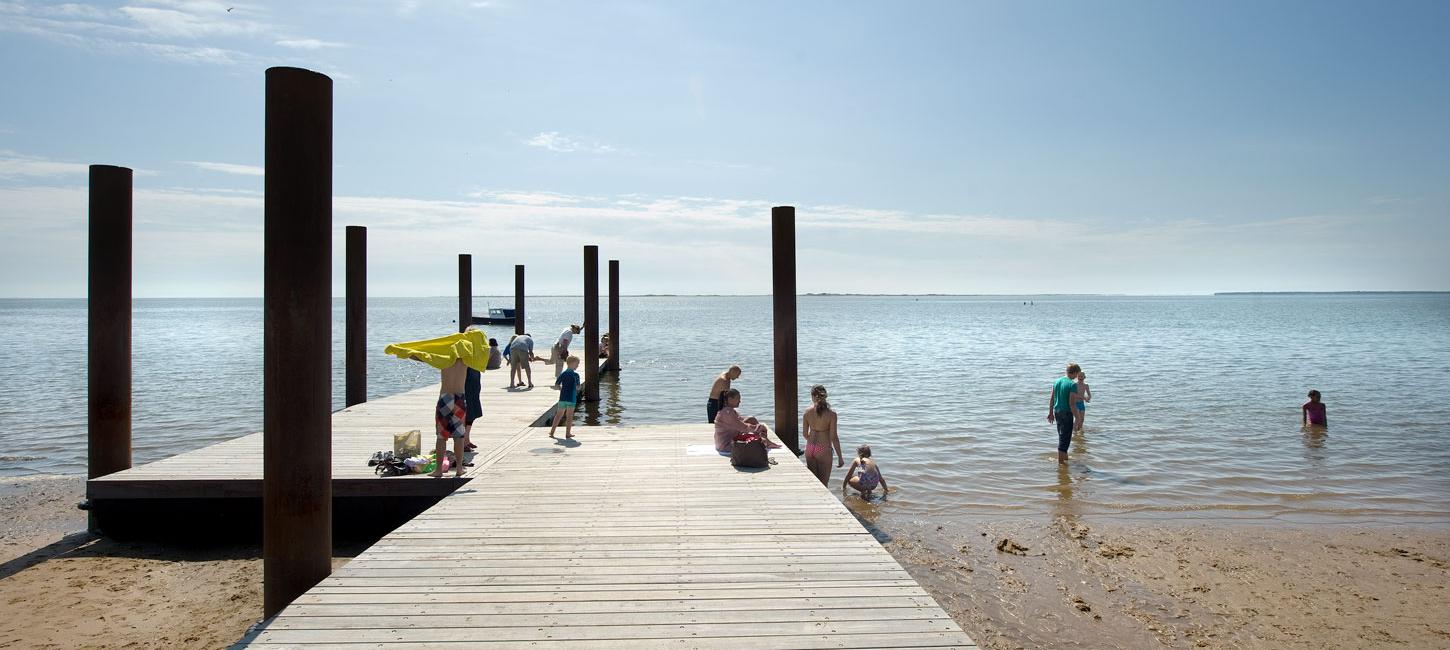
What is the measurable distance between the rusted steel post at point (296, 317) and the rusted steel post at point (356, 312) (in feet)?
28.2

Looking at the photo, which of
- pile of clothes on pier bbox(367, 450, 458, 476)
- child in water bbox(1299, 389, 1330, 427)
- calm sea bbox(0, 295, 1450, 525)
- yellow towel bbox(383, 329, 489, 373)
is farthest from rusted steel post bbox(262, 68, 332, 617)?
child in water bbox(1299, 389, 1330, 427)

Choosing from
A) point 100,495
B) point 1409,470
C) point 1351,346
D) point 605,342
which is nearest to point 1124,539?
point 1409,470

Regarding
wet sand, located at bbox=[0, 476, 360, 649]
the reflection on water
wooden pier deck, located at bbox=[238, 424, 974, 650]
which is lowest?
wet sand, located at bbox=[0, 476, 360, 649]

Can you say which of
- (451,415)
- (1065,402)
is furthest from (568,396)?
(1065,402)

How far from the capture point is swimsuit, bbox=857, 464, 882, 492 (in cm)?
1094

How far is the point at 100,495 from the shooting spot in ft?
26.9

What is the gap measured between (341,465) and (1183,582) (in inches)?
337

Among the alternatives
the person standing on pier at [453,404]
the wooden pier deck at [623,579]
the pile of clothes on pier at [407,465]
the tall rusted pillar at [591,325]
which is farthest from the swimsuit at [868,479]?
the tall rusted pillar at [591,325]

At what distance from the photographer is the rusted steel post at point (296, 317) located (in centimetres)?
459

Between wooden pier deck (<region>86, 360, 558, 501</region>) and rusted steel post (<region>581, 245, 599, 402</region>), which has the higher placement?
rusted steel post (<region>581, 245, 599, 402</region>)

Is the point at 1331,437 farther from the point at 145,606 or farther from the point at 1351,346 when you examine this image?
the point at 1351,346

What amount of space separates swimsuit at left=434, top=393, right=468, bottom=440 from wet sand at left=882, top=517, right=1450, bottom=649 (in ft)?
15.3

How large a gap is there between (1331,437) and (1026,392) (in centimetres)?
864

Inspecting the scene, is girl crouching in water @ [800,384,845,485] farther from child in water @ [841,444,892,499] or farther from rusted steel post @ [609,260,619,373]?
rusted steel post @ [609,260,619,373]
